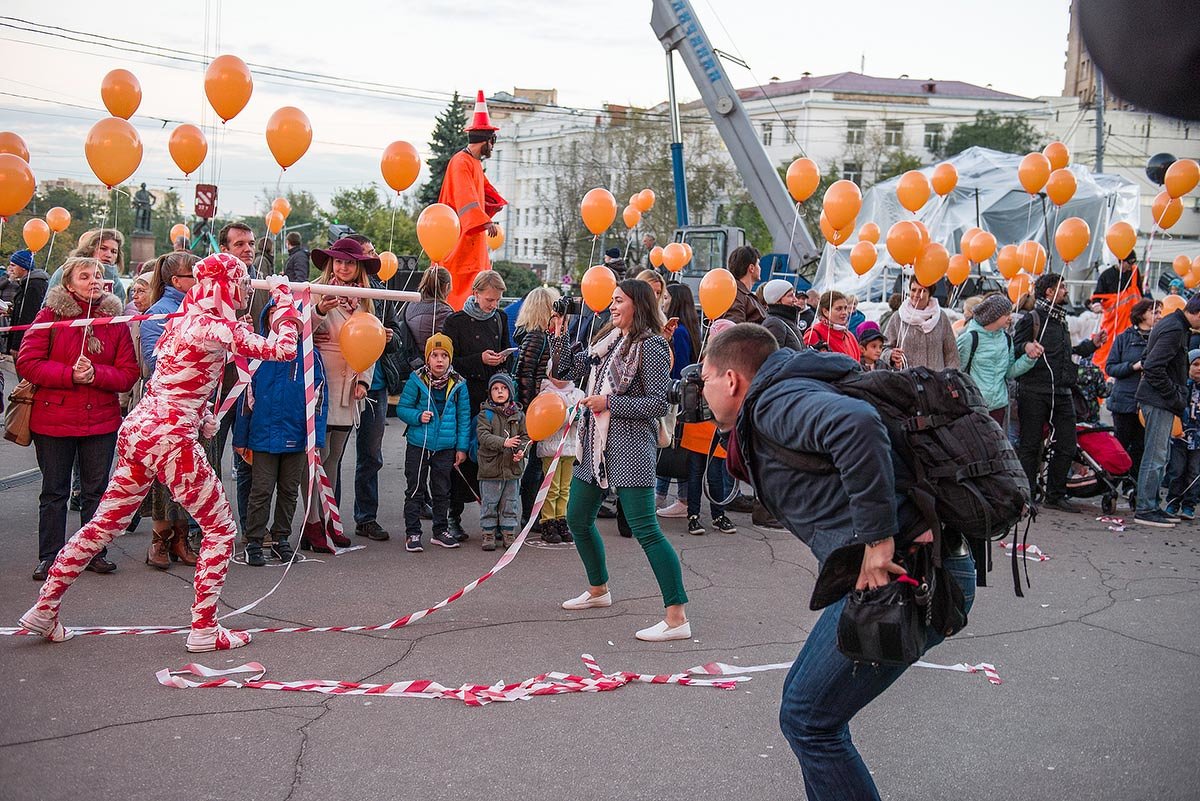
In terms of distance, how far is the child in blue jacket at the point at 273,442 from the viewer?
7086 millimetres

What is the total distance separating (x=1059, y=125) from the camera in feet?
241

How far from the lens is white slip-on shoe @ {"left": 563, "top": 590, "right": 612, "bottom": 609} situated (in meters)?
6.40

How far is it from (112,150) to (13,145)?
1018 mm

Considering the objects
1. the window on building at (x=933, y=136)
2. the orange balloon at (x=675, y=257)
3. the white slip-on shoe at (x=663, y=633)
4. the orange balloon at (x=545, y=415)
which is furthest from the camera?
the window on building at (x=933, y=136)

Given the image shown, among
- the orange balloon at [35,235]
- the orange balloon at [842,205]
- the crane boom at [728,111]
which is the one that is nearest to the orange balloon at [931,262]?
the orange balloon at [842,205]

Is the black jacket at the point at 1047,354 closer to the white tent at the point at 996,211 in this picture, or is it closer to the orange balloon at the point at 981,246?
the orange balloon at the point at 981,246

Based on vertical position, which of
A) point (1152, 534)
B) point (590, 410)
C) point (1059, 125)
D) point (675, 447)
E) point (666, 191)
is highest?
point (1059, 125)

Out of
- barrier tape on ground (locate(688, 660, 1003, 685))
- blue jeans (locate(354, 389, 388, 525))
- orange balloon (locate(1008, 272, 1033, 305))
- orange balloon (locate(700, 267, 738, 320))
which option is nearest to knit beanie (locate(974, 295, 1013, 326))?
orange balloon (locate(1008, 272, 1033, 305))

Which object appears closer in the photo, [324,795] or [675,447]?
[324,795]

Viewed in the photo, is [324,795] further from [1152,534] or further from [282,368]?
[1152,534]

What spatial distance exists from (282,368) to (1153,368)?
24.7 ft

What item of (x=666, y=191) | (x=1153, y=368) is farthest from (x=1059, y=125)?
(x=1153, y=368)

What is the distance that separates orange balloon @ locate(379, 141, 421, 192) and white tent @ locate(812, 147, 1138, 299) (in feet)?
70.7

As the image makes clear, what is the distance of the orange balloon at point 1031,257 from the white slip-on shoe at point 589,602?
7.03m
